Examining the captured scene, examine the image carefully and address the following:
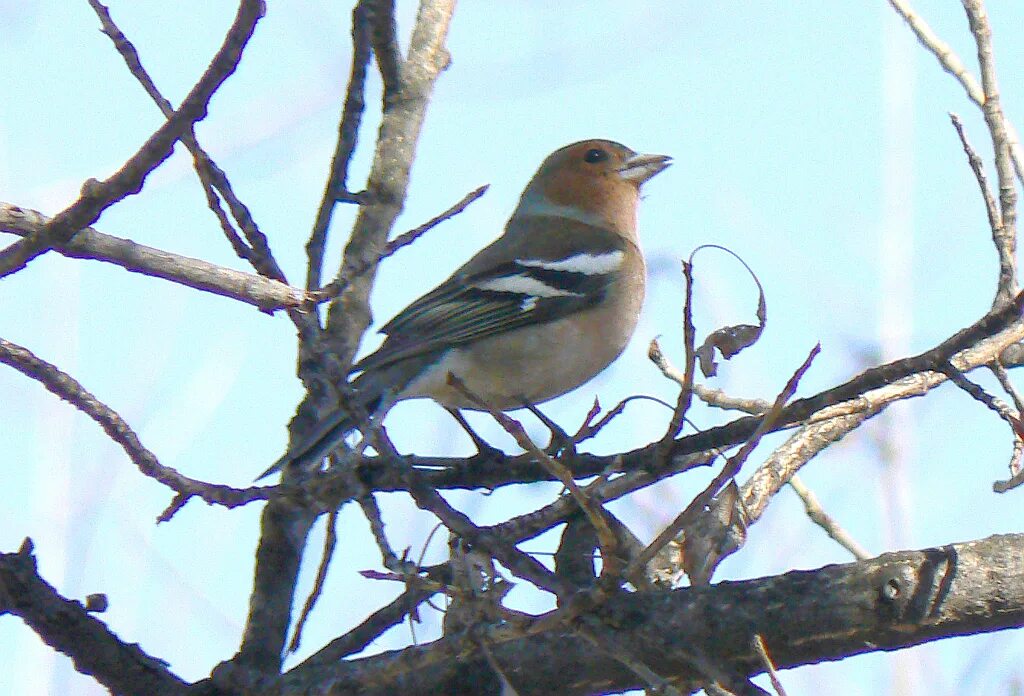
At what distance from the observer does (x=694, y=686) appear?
2744mm

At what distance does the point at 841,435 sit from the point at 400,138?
2.05 metres

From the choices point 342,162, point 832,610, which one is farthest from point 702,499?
point 342,162

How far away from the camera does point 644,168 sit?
23.9ft

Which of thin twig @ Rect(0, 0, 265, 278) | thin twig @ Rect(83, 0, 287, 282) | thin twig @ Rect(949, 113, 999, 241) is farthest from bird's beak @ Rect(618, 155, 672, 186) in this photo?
thin twig @ Rect(0, 0, 265, 278)

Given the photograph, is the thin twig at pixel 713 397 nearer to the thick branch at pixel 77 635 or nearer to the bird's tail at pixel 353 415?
the bird's tail at pixel 353 415

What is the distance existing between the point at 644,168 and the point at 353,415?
16.2ft

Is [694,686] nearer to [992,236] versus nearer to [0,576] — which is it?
[992,236]

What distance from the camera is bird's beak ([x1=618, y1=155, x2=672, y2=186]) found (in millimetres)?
7258

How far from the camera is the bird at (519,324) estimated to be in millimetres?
4973

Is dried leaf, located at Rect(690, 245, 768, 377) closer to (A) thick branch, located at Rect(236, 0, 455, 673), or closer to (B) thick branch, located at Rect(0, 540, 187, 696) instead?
(A) thick branch, located at Rect(236, 0, 455, 673)

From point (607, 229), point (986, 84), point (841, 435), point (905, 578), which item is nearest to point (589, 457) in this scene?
point (841, 435)

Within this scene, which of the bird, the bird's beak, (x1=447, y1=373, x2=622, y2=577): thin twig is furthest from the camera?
the bird's beak

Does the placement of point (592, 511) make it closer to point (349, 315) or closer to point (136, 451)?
point (136, 451)

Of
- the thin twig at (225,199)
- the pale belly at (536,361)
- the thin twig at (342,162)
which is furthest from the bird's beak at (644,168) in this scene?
the thin twig at (225,199)
